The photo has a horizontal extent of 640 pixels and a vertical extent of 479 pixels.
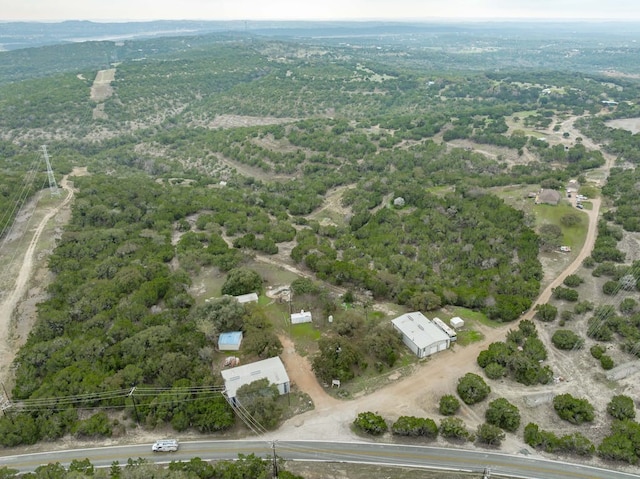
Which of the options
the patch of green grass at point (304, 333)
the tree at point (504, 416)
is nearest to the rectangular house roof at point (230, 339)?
the patch of green grass at point (304, 333)

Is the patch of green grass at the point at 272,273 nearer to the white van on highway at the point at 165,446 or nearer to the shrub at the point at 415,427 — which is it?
the white van on highway at the point at 165,446

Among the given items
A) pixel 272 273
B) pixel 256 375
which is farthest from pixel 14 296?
pixel 256 375

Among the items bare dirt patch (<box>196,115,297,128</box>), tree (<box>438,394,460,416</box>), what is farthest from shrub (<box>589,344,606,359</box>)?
bare dirt patch (<box>196,115,297,128</box>)

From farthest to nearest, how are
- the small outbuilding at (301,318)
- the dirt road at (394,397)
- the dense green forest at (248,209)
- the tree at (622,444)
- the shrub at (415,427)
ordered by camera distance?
Result: the small outbuilding at (301,318) → the dense green forest at (248,209) → the dirt road at (394,397) → the shrub at (415,427) → the tree at (622,444)

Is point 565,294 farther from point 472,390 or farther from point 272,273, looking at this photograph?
point 272,273

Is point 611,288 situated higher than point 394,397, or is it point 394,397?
point 611,288

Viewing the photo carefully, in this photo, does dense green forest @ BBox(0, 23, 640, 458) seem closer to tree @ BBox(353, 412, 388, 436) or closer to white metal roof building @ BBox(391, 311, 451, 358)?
white metal roof building @ BBox(391, 311, 451, 358)

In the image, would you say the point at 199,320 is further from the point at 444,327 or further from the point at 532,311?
the point at 532,311
